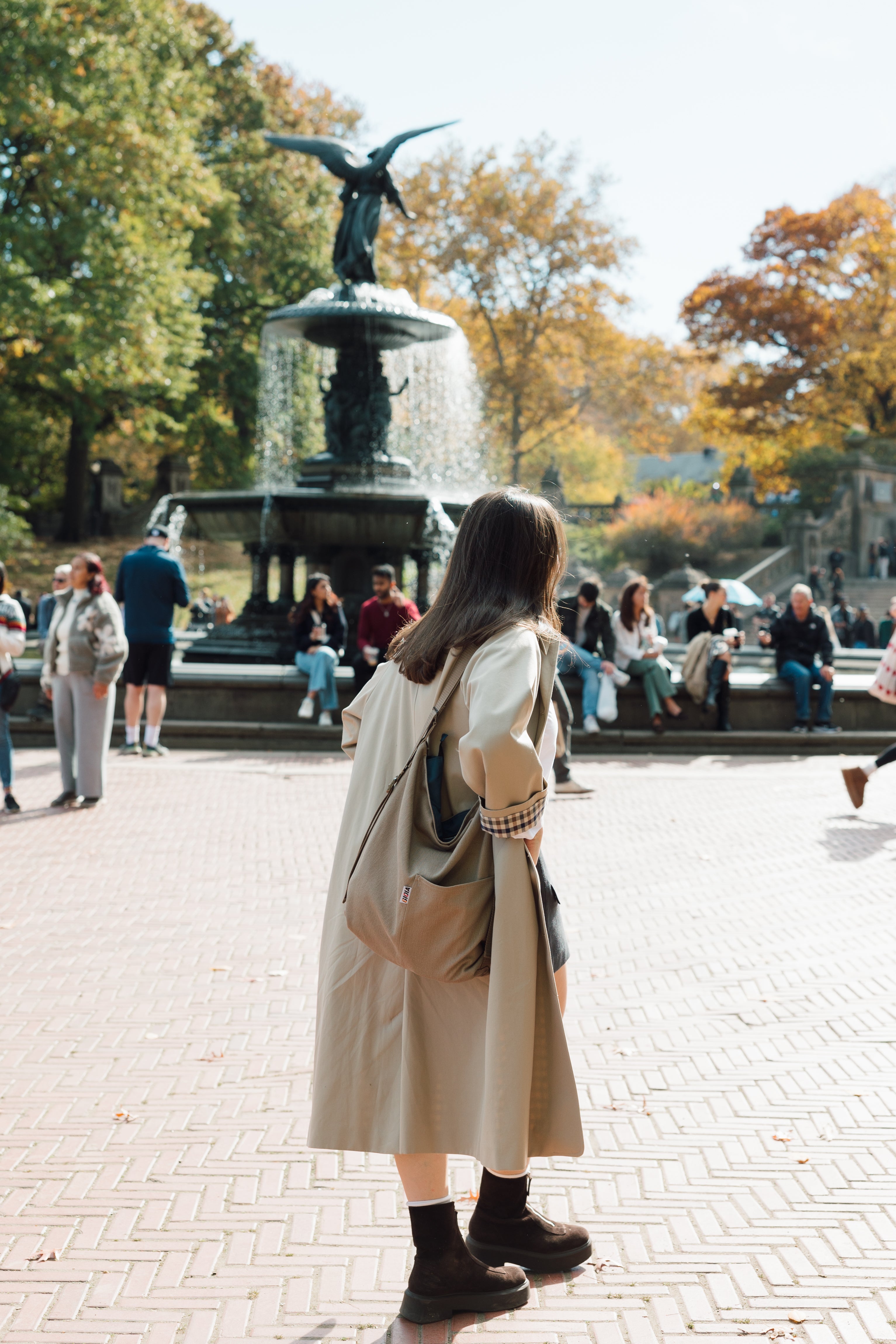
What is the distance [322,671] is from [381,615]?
1.27 metres

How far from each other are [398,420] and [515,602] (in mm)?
41486

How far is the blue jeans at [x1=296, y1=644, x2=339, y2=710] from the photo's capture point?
499 inches

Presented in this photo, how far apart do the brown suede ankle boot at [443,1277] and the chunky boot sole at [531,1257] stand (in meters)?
0.07

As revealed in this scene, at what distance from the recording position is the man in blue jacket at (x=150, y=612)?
11.1 meters

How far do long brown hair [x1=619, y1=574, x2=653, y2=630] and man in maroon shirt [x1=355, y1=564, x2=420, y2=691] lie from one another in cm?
202

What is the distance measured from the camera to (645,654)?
12570 millimetres

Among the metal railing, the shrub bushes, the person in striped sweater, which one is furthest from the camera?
the shrub bushes

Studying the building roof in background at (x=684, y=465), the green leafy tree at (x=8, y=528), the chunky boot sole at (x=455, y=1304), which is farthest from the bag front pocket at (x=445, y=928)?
the building roof in background at (x=684, y=465)

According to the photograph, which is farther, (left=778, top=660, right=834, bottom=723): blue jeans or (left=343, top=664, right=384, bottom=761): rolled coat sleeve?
(left=778, top=660, right=834, bottom=723): blue jeans

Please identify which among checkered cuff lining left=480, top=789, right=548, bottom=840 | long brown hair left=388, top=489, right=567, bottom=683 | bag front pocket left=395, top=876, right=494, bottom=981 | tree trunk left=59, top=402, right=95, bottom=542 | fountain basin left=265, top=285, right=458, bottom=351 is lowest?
bag front pocket left=395, top=876, right=494, bottom=981

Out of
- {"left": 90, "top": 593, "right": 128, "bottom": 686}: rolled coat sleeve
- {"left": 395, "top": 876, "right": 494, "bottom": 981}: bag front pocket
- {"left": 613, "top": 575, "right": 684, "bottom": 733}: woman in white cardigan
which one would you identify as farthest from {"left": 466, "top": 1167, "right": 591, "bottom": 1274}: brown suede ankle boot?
{"left": 613, "top": 575, "right": 684, "bottom": 733}: woman in white cardigan

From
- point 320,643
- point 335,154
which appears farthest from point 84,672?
point 335,154

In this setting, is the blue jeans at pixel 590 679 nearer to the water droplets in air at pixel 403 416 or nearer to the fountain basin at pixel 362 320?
the fountain basin at pixel 362 320

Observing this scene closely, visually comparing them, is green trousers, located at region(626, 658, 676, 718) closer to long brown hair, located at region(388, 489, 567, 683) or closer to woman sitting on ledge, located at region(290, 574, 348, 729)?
woman sitting on ledge, located at region(290, 574, 348, 729)
